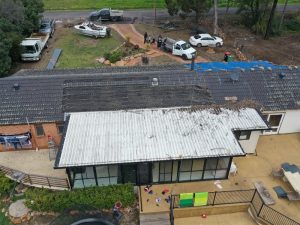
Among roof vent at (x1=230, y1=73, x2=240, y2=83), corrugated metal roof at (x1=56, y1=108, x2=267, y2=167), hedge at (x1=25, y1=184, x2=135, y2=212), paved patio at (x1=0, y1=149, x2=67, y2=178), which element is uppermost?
roof vent at (x1=230, y1=73, x2=240, y2=83)

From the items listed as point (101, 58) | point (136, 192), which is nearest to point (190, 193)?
point (136, 192)

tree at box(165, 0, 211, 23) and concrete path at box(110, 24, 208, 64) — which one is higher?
tree at box(165, 0, 211, 23)

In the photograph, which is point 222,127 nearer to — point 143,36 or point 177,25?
point 143,36

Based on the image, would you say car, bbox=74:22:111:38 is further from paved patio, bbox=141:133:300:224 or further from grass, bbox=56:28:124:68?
paved patio, bbox=141:133:300:224

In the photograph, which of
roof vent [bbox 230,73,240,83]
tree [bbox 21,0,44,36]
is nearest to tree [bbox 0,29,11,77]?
tree [bbox 21,0,44,36]

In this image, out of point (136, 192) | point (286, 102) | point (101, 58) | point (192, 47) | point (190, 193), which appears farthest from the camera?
point (192, 47)

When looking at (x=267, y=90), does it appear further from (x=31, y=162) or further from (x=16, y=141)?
(x=16, y=141)
